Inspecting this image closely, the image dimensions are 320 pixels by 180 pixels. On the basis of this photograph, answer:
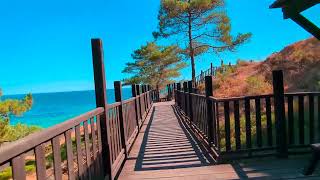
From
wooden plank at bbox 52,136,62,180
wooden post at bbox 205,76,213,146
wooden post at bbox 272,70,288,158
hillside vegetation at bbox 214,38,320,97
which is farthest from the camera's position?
hillside vegetation at bbox 214,38,320,97

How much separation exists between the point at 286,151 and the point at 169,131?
5.05 metres

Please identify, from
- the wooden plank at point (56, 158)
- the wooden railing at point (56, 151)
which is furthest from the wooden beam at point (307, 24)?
the wooden plank at point (56, 158)

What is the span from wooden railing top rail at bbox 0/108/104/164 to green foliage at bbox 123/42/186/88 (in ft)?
171

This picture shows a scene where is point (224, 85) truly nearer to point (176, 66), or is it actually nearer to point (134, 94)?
point (134, 94)

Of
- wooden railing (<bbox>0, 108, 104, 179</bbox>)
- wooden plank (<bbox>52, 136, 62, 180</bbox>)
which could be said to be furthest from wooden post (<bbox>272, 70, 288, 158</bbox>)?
wooden plank (<bbox>52, 136, 62, 180</bbox>)

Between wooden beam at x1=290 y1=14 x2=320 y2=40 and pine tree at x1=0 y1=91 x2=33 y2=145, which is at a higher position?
wooden beam at x1=290 y1=14 x2=320 y2=40

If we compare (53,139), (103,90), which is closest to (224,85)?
(103,90)

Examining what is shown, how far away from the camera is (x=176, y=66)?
62.1 metres

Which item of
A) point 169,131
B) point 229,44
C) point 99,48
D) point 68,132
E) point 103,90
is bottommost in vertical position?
point 169,131

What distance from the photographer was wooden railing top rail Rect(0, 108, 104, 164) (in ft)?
6.02

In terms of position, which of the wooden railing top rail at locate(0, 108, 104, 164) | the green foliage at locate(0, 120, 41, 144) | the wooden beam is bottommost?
the green foliage at locate(0, 120, 41, 144)

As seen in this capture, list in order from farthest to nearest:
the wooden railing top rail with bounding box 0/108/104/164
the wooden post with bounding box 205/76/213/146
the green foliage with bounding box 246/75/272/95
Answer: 1. the green foliage with bounding box 246/75/272/95
2. the wooden post with bounding box 205/76/213/146
3. the wooden railing top rail with bounding box 0/108/104/164

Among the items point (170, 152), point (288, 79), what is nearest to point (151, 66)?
point (288, 79)

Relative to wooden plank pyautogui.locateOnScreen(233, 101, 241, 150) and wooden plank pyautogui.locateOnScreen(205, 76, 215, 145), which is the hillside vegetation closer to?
wooden plank pyautogui.locateOnScreen(205, 76, 215, 145)
